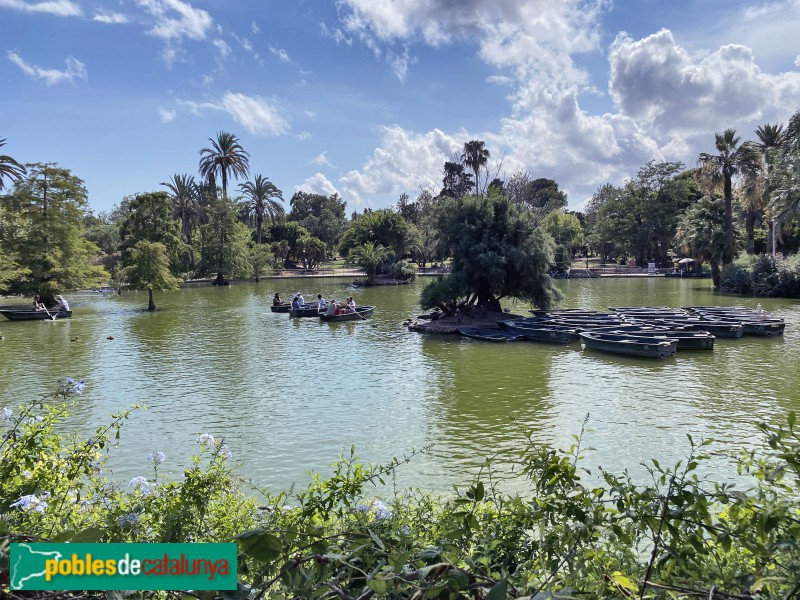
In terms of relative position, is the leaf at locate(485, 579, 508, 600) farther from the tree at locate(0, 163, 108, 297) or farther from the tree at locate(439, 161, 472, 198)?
the tree at locate(439, 161, 472, 198)

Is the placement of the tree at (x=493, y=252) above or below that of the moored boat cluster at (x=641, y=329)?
above

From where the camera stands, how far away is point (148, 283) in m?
37.5

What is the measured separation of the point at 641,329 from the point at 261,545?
24.7m

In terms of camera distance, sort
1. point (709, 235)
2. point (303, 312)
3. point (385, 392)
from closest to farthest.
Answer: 1. point (385, 392)
2. point (303, 312)
3. point (709, 235)

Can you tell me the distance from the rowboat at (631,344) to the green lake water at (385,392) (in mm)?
496

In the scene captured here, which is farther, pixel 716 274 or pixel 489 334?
pixel 716 274

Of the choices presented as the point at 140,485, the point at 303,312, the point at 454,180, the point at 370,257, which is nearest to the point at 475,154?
the point at 454,180

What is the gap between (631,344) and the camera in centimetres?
2102

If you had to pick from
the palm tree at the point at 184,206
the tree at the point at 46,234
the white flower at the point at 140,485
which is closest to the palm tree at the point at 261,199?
the palm tree at the point at 184,206

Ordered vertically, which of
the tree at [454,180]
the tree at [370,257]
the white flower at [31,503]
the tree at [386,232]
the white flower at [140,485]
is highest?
the tree at [454,180]

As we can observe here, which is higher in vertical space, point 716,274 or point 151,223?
point 151,223

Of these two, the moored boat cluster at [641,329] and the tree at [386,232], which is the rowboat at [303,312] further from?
the tree at [386,232]

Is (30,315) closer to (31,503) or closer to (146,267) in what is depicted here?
(146,267)

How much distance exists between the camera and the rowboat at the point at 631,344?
20500 mm
